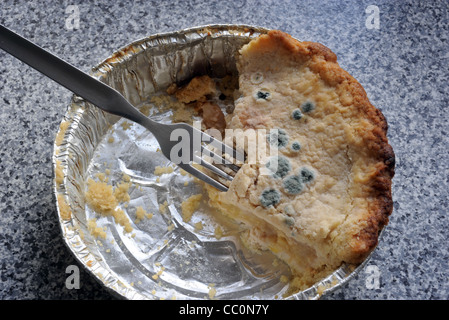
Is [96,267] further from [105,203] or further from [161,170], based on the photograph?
[161,170]

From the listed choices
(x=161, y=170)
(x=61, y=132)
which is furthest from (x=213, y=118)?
(x=61, y=132)

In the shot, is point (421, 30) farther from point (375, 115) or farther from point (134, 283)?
point (134, 283)

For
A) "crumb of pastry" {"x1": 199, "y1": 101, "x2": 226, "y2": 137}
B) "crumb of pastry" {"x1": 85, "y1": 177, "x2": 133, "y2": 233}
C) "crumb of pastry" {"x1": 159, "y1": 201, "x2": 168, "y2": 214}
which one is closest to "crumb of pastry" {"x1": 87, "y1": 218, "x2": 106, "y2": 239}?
"crumb of pastry" {"x1": 85, "y1": 177, "x2": 133, "y2": 233}

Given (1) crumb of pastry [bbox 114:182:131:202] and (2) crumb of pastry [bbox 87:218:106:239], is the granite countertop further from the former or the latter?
(1) crumb of pastry [bbox 114:182:131:202]

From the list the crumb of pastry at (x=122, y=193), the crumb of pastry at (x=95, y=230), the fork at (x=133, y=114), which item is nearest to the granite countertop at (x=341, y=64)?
the crumb of pastry at (x=95, y=230)

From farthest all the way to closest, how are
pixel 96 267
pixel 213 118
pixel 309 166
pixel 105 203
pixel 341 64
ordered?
pixel 341 64
pixel 213 118
pixel 105 203
pixel 309 166
pixel 96 267
